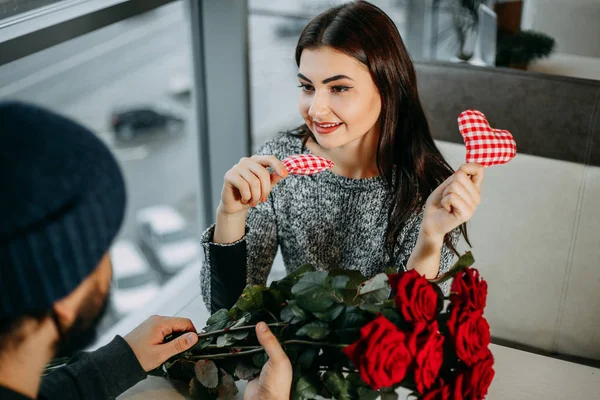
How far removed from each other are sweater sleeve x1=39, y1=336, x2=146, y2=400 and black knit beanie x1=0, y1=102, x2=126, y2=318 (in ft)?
1.21

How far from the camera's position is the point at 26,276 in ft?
1.88

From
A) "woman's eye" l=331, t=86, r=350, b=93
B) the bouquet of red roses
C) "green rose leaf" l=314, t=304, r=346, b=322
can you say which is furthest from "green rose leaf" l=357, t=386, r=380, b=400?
"woman's eye" l=331, t=86, r=350, b=93

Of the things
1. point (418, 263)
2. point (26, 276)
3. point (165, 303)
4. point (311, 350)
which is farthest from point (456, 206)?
point (165, 303)

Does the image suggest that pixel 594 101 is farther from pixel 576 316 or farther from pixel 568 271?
pixel 576 316

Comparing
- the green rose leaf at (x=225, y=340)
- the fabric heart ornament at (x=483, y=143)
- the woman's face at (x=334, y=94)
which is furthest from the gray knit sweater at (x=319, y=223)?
the green rose leaf at (x=225, y=340)

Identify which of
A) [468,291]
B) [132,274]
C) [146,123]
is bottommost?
[132,274]

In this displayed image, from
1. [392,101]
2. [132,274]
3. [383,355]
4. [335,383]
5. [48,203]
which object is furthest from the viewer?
[132,274]

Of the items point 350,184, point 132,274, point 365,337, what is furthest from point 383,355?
point 132,274

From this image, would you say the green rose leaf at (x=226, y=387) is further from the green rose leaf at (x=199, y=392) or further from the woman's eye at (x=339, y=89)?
the woman's eye at (x=339, y=89)

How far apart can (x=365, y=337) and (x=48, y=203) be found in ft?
1.42

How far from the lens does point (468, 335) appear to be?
0.84m

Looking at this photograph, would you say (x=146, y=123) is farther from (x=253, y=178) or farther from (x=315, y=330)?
(x=315, y=330)

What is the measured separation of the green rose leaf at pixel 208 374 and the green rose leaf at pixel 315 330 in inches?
8.0

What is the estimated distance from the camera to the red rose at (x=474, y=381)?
0.84 m
